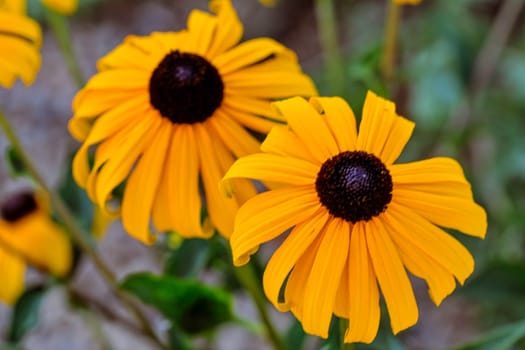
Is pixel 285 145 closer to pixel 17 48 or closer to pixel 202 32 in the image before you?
pixel 202 32

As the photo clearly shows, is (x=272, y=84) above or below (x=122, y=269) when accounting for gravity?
above

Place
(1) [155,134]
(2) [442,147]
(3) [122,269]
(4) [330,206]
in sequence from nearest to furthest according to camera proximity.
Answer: (4) [330,206] < (1) [155,134] < (2) [442,147] < (3) [122,269]

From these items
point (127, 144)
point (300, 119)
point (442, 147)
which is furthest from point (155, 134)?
point (442, 147)

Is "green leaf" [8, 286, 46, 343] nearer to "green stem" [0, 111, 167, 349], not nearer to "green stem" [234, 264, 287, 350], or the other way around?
"green stem" [0, 111, 167, 349]

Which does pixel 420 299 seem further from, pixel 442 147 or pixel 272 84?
pixel 272 84

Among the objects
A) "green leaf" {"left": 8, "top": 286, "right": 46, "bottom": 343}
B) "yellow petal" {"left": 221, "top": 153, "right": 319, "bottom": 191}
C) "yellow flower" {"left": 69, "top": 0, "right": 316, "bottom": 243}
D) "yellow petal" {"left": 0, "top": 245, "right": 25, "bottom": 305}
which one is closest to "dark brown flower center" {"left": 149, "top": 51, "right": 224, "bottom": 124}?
"yellow flower" {"left": 69, "top": 0, "right": 316, "bottom": 243}

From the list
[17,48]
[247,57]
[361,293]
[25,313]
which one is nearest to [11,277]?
[25,313]
